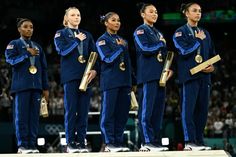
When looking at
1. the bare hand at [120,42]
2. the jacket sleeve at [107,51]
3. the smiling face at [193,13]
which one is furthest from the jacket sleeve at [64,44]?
the smiling face at [193,13]

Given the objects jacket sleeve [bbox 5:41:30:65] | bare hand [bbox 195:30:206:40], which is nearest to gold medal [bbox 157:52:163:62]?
bare hand [bbox 195:30:206:40]

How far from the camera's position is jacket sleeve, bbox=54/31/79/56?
9.20 metres

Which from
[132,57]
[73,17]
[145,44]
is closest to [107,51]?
[145,44]

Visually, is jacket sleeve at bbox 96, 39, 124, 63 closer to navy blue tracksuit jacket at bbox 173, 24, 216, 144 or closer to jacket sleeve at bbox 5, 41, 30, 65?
navy blue tracksuit jacket at bbox 173, 24, 216, 144

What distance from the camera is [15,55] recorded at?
9.29 m

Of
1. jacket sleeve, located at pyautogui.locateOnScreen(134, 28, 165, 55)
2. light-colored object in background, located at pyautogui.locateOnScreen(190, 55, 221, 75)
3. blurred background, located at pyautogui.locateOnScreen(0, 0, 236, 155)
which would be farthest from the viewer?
blurred background, located at pyautogui.locateOnScreen(0, 0, 236, 155)

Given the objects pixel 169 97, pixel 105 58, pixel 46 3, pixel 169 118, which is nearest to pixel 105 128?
pixel 105 58

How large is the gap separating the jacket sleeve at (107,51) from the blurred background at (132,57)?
5.31 metres

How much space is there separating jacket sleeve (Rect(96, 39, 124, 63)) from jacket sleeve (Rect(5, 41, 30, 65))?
3.12 ft

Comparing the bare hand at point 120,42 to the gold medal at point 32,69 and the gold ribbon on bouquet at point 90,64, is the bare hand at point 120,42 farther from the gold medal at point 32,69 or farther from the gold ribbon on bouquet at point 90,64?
the gold medal at point 32,69

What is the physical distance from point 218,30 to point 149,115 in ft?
48.3

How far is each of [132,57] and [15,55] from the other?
10.7 metres

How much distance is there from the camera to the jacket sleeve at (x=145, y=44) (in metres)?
9.22

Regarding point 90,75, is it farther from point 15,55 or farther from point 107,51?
point 15,55
